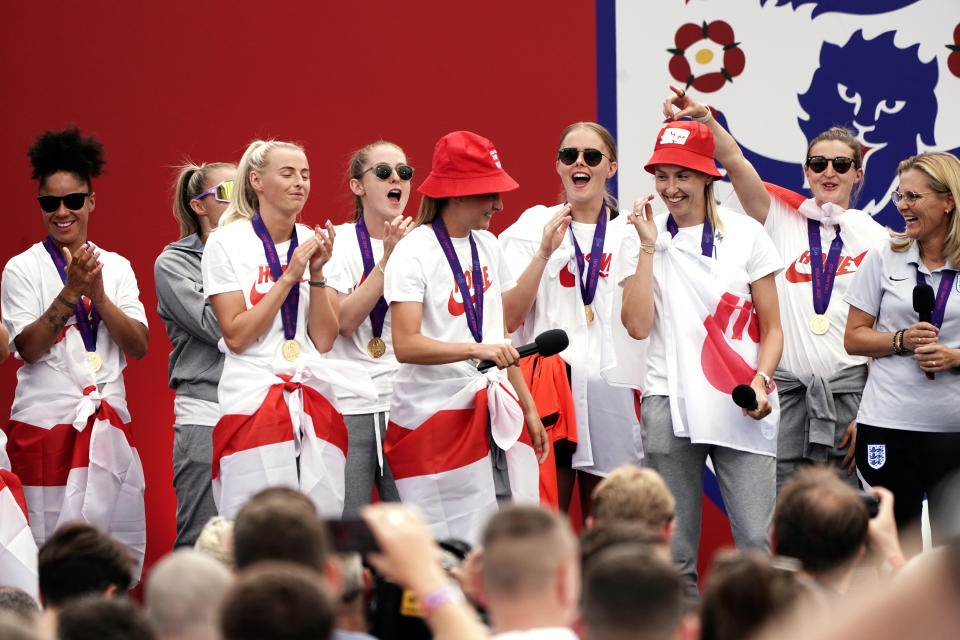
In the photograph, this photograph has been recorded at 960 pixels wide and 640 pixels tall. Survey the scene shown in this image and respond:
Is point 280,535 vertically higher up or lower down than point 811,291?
lower down

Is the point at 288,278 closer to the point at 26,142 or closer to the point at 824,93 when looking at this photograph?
the point at 26,142

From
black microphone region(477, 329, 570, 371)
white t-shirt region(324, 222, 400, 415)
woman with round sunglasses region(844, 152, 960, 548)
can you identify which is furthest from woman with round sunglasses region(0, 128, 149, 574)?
woman with round sunglasses region(844, 152, 960, 548)

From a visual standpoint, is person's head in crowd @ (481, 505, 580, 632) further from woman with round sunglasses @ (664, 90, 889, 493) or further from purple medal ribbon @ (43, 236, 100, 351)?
purple medal ribbon @ (43, 236, 100, 351)

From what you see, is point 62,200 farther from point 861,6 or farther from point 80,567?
point 861,6

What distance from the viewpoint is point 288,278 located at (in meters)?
4.29

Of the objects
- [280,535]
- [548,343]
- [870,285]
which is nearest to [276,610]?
[280,535]

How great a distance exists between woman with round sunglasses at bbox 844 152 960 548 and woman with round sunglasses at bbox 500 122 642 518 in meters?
0.97

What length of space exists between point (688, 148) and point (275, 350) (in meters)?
1.74

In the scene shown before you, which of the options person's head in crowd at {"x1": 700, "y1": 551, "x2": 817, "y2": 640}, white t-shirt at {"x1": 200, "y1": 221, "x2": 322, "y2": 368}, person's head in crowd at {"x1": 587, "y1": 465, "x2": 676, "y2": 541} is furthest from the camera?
white t-shirt at {"x1": 200, "y1": 221, "x2": 322, "y2": 368}

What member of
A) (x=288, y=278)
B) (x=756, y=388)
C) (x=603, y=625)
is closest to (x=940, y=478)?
(x=756, y=388)

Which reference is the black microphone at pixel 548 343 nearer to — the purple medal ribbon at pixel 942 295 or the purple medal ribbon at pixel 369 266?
the purple medal ribbon at pixel 369 266

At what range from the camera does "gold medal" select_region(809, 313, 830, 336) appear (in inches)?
200

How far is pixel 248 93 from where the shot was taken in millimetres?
6023

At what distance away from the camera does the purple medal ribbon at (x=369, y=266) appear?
507 cm
